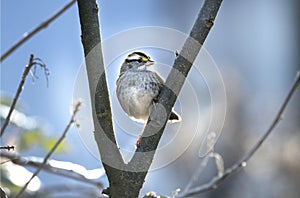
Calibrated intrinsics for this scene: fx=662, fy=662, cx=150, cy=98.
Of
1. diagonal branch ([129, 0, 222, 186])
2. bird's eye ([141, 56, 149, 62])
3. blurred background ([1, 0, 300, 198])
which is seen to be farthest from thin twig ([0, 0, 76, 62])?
blurred background ([1, 0, 300, 198])

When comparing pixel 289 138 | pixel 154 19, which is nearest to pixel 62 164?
pixel 289 138

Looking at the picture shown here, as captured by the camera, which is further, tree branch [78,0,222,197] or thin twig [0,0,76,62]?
tree branch [78,0,222,197]

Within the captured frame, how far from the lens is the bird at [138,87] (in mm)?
1704

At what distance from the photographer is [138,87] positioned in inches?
70.3

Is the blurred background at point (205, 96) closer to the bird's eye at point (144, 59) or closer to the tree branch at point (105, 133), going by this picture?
the bird's eye at point (144, 59)

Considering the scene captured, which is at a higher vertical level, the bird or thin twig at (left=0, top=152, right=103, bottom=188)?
the bird

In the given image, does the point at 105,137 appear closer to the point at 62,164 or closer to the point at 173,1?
the point at 62,164

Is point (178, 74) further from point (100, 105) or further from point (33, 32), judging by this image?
point (33, 32)

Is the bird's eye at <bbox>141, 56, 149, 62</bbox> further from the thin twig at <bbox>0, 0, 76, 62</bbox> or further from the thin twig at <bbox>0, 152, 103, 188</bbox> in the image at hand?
the thin twig at <bbox>0, 0, 76, 62</bbox>

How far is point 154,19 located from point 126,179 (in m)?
4.06

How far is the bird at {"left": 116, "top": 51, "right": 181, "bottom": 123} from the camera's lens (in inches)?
67.1

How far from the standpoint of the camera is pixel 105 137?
1033mm

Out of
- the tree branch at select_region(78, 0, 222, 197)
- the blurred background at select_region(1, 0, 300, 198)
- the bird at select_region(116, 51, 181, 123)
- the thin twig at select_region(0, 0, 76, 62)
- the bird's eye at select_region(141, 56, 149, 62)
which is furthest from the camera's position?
the blurred background at select_region(1, 0, 300, 198)

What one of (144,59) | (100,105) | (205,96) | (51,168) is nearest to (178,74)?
(100,105)
